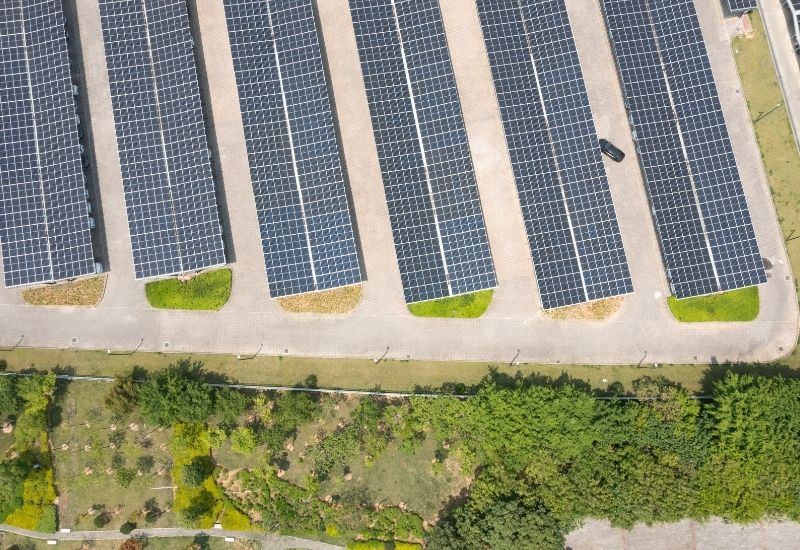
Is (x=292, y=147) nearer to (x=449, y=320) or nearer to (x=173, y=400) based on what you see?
(x=449, y=320)

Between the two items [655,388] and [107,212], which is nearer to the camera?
[655,388]

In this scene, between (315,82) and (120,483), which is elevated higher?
(315,82)

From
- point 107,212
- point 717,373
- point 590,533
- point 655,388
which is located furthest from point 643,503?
point 107,212

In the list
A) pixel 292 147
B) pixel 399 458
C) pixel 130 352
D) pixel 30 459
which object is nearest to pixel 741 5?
pixel 292 147

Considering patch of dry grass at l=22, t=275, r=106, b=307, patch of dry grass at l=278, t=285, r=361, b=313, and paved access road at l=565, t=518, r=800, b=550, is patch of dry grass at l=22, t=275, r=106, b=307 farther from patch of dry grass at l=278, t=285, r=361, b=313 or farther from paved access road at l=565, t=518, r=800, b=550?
paved access road at l=565, t=518, r=800, b=550

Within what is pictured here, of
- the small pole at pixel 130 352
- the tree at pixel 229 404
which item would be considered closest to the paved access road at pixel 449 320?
the small pole at pixel 130 352

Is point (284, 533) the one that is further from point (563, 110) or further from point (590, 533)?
point (563, 110)
